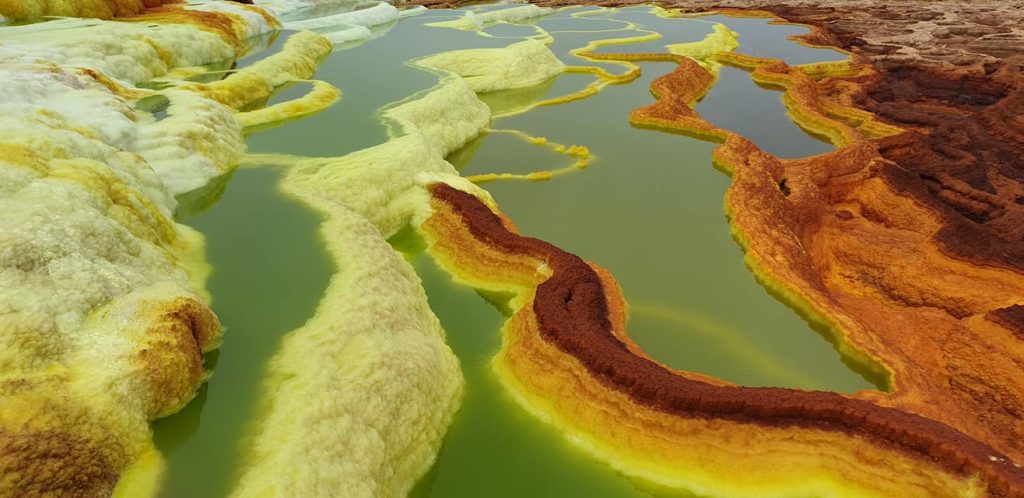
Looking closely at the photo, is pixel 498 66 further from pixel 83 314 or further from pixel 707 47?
pixel 83 314

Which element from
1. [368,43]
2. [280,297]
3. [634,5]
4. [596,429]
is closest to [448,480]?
[596,429]

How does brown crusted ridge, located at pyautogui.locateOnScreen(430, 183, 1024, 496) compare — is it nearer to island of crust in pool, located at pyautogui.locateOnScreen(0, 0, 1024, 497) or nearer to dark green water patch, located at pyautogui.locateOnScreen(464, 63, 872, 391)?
island of crust in pool, located at pyautogui.locateOnScreen(0, 0, 1024, 497)

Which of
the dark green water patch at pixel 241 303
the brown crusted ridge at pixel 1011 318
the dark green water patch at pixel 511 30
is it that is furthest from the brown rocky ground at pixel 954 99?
the dark green water patch at pixel 511 30

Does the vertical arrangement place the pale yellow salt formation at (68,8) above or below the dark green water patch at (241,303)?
above

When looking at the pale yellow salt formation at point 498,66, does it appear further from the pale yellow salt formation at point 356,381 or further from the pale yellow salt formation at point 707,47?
the pale yellow salt formation at point 356,381

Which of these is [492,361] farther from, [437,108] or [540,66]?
[540,66]

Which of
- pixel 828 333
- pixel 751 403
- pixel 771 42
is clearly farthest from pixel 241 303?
pixel 771 42
